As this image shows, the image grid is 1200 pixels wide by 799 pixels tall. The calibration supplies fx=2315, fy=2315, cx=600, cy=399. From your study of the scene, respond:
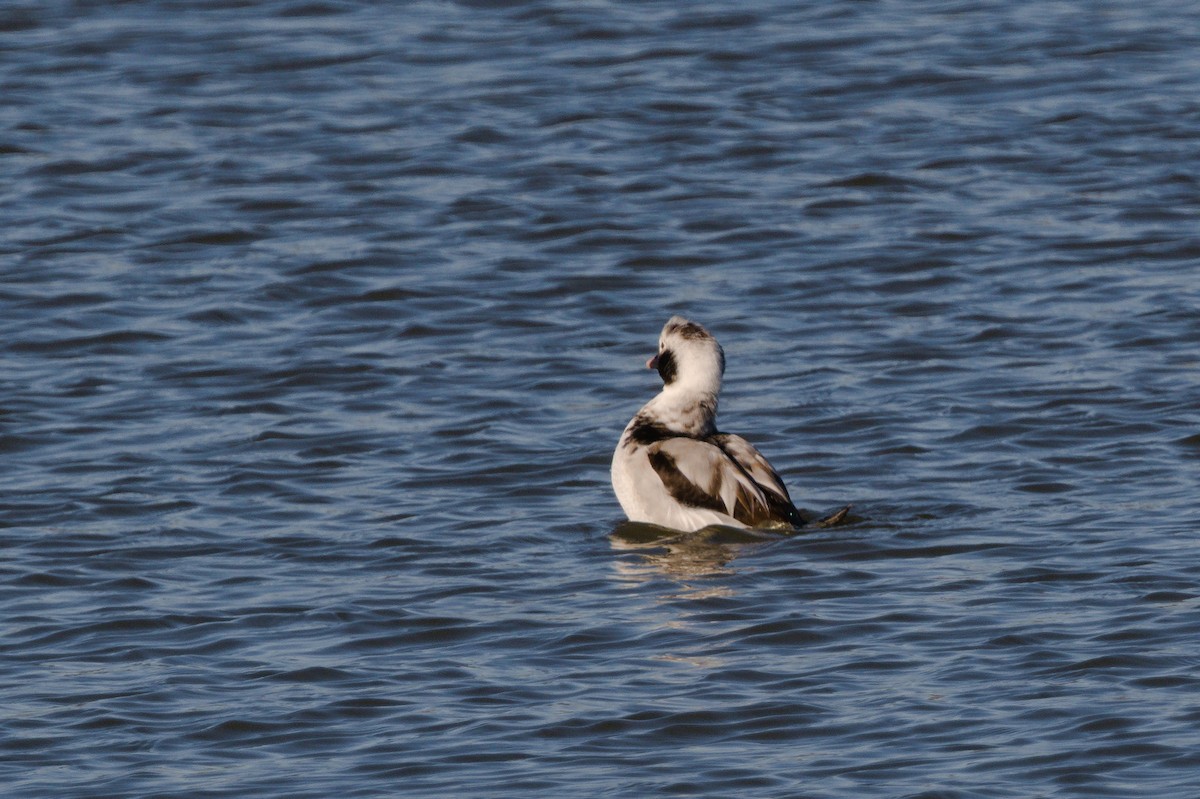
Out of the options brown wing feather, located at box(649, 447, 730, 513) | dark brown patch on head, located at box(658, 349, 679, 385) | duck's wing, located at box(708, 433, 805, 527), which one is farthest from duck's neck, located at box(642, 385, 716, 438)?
brown wing feather, located at box(649, 447, 730, 513)

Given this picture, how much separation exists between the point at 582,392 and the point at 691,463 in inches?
107

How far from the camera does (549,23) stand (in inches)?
915

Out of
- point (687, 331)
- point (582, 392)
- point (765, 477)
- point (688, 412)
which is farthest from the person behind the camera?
point (582, 392)

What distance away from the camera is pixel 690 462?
1125cm

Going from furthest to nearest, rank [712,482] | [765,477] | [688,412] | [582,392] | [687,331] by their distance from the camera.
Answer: [582,392], [687,331], [688,412], [712,482], [765,477]

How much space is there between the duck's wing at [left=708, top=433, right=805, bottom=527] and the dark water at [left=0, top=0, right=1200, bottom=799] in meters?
0.20

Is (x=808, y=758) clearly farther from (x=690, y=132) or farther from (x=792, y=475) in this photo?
(x=690, y=132)

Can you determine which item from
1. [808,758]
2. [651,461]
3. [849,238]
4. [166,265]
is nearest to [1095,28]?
[849,238]

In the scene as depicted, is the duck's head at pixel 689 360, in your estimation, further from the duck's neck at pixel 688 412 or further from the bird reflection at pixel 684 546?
the bird reflection at pixel 684 546

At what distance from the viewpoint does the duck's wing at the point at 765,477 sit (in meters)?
10.9

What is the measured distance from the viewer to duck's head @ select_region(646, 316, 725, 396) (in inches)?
464

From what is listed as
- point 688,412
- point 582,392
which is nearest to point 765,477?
point 688,412

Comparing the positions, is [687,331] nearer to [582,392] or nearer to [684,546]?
[684,546]

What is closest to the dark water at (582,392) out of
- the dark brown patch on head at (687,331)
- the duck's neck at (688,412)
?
the duck's neck at (688,412)
